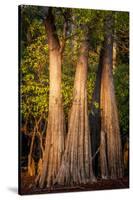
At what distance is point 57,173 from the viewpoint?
28.7ft

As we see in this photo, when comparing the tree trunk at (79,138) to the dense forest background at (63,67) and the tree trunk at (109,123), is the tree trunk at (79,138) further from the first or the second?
the tree trunk at (109,123)

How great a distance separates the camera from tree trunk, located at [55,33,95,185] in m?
8.83

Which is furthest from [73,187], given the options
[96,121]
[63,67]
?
[63,67]

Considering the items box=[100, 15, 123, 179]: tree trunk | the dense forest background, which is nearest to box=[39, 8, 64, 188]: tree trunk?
the dense forest background

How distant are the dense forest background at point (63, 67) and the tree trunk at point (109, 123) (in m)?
0.06

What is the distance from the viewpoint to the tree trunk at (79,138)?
8827 mm

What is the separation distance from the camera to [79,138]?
8891mm

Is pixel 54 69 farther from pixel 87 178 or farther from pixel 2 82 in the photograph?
pixel 87 178

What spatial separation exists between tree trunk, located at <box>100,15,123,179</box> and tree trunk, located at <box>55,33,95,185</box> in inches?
9.4

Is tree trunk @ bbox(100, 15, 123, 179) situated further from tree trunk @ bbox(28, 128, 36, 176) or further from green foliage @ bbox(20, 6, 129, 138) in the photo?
tree trunk @ bbox(28, 128, 36, 176)

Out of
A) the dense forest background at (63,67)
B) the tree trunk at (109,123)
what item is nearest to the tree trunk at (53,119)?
the dense forest background at (63,67)

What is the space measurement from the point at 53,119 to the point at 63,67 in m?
0.66

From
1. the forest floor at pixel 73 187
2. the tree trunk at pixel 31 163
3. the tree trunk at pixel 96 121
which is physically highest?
the tree trunk at pixel 96 121

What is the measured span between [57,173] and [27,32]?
1.76 metres
